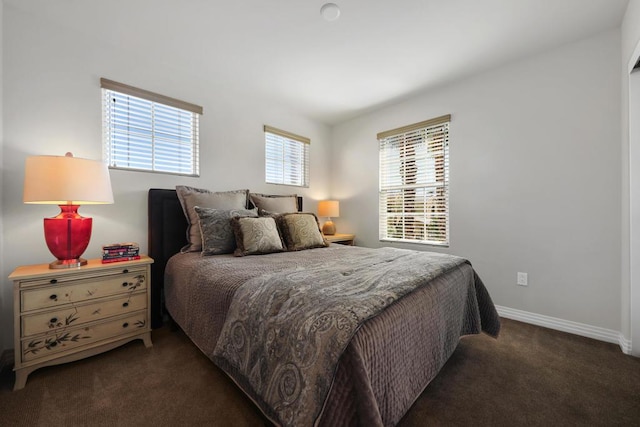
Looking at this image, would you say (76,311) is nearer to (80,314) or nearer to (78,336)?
(80,314)

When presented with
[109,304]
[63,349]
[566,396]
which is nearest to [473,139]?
[566,396]

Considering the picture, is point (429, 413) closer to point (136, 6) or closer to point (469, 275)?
point (469, 275)

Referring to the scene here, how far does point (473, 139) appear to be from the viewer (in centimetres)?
277

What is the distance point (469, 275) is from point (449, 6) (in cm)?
196

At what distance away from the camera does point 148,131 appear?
95.7 inches

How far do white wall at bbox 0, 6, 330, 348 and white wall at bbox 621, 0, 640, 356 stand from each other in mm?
3257

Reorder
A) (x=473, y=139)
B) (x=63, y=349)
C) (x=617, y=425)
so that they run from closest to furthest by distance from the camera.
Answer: (x=617, y=425) < (x=63, y=349) < (x=473, y=139)

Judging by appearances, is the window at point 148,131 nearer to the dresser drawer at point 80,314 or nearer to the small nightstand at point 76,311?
the small nightstand at point 76,311

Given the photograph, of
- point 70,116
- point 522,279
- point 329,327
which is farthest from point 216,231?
point 522,279

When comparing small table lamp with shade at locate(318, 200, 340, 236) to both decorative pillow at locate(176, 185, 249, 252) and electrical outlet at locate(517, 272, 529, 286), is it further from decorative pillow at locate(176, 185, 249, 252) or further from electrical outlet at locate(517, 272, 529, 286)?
electrical outlet at locate(517, 272, 529, 286)

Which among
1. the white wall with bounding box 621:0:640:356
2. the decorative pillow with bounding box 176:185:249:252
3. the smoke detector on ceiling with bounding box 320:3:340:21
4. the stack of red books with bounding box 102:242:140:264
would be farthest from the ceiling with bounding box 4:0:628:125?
the stack of red books with bounding box 102:242:140:264

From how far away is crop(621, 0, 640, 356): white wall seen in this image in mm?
1796

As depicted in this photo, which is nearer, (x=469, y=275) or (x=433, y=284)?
(x=433, y=284)

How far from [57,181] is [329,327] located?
191 centimetres
